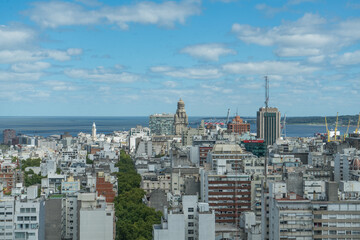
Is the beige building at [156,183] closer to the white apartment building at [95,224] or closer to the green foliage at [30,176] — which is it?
the green foliage at [30,176]

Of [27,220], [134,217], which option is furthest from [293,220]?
[134,217]

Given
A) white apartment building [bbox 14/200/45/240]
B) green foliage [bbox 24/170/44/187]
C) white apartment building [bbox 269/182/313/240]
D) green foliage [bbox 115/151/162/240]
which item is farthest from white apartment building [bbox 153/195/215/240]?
green foliage [bbox 24/170/44/187]

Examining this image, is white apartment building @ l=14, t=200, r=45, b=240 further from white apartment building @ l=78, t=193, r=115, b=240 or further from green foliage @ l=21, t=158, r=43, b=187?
green foliage @ l=21, t=158, r=43, b=187

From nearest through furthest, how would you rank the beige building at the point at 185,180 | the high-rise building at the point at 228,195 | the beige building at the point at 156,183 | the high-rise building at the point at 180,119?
the high-rise building at the point at 228,195, the beige building at the point at 185,180, the beige building at the point at 156,183, the high-rise building at the point at 180,119

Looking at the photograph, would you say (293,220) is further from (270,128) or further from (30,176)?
(270,128)

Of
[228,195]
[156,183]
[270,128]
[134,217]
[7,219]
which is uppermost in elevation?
[270,128]

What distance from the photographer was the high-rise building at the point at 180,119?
604 feet

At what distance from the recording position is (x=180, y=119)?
186625 mm

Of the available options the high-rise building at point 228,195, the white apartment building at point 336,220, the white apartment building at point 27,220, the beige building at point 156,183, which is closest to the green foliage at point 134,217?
the beige building at point 156,183

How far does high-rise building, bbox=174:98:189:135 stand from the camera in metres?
184

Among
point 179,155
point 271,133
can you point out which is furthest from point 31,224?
point 271,133

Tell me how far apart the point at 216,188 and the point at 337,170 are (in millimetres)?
23089

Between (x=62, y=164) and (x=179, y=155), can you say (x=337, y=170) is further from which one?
(x=62, y=164)

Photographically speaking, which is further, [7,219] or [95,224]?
[95,224]
